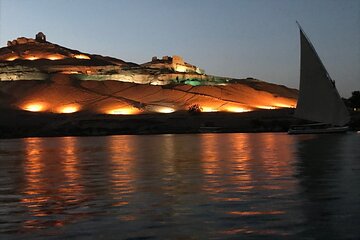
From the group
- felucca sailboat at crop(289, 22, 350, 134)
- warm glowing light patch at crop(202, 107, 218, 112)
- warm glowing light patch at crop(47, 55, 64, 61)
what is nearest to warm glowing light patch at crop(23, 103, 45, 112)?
warm glowing light patch at crop(202, 107, 218, 112)

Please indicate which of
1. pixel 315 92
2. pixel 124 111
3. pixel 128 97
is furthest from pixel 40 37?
pixel 315 92

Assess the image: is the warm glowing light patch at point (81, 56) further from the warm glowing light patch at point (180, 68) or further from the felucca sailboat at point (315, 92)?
the felucca sailboat at point (315, 92)

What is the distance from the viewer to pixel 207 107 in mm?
109750

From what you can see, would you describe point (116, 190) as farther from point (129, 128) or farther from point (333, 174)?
point (129, 128)

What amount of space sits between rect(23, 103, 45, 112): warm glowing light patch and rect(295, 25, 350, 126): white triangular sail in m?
72.6

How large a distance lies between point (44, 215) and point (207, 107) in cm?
9964

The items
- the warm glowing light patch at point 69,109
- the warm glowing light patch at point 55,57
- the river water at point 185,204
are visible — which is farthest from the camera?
the warm glowing light patch at point 55,57

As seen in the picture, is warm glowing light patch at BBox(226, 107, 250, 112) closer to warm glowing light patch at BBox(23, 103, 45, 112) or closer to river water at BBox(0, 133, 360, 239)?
warm glowing light patch at BBox(23, 103, 45, 112)

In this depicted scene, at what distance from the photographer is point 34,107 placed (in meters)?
111

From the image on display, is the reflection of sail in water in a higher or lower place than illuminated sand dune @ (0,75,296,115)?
lower

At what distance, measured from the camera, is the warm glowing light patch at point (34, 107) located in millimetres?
109350

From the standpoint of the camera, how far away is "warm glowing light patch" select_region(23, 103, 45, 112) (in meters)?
109

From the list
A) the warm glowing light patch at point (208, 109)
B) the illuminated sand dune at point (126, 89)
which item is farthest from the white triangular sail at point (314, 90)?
the warm glowing light patch at point (208, 109)

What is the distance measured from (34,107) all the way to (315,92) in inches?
3004
